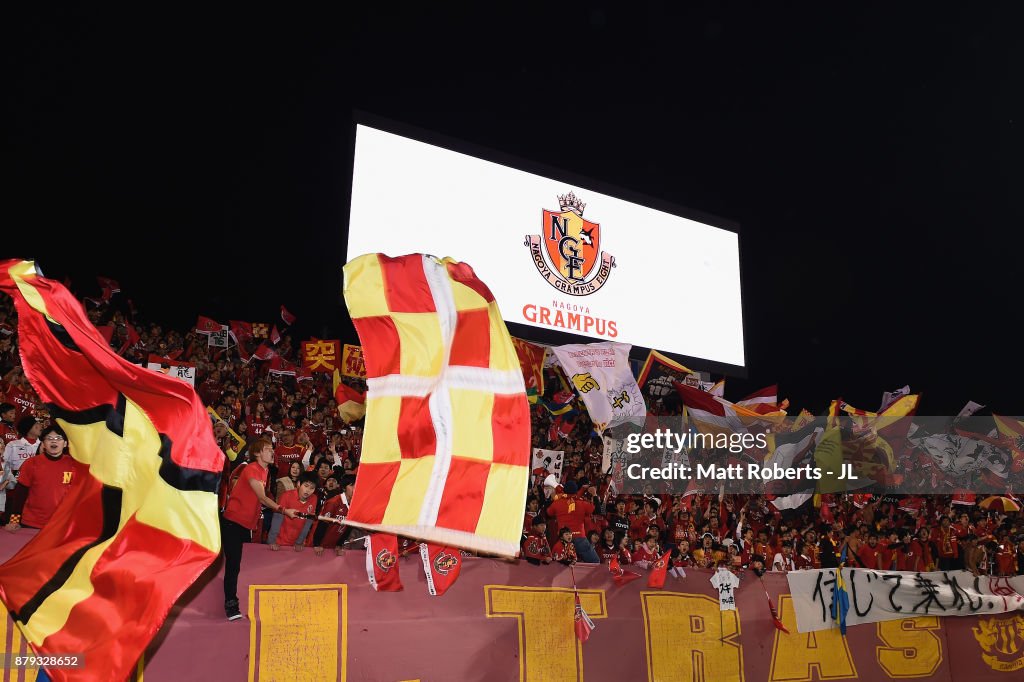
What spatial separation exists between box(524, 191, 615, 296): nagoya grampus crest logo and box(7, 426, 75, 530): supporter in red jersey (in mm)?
8691

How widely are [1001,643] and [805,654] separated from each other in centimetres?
292

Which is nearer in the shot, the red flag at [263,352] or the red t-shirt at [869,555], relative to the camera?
the red t-shirt at [869,555]

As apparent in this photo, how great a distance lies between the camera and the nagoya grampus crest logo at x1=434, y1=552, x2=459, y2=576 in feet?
25.5

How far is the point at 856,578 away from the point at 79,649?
894 centimetres

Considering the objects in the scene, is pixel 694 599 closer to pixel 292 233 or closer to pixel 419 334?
pixel 419 334

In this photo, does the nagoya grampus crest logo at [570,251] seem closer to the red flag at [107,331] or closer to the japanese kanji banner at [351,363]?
the japanese kanji banner at [351,363]

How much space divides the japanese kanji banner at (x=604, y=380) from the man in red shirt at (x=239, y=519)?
22.6 feet

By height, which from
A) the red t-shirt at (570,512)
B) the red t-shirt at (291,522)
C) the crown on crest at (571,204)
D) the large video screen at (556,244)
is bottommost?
the red t-shirt at (291,522)

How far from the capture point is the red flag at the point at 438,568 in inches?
304

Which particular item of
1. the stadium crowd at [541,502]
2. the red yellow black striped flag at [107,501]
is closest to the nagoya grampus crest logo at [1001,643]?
the stadium crowd at [541,502]

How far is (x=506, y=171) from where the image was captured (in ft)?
48.0

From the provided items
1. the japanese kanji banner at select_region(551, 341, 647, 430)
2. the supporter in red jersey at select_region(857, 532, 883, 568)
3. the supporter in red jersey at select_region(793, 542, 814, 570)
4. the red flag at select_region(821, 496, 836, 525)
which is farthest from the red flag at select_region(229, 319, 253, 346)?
the red flag at select_region(821, 496, 836, 525)

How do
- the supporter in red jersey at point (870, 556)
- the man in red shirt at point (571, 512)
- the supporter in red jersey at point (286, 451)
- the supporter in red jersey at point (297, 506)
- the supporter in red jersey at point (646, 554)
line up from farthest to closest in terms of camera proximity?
the supporter in red jersey at point (870, 556), the man in red shirt at point (571, 512), the supporter in red jersey at point (286, 451), the supporter in red jersey at point (646, 554), the supporter in red jersey at point (297, 506)

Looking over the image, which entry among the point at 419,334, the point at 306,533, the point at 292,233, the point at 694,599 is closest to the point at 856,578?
the point at 694,599
